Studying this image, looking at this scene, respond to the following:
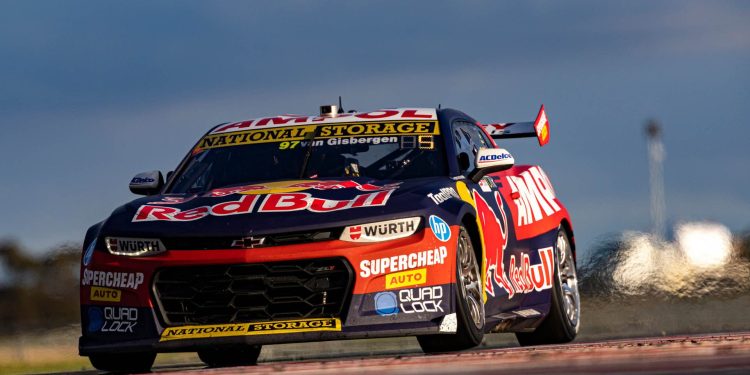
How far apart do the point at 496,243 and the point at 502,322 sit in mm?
461

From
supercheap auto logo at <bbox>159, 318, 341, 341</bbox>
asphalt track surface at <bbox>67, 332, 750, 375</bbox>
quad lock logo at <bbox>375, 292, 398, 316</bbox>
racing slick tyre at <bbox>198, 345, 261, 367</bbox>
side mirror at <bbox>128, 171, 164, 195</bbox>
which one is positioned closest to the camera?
asphalt track surface at <bbox>67, 332, 750, 375</bbox>

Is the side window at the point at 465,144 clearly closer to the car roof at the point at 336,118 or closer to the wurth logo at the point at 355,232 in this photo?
the car roof at the point at 336,118

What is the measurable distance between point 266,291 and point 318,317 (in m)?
0.29

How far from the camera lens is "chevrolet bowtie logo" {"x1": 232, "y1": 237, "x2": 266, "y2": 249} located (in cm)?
895

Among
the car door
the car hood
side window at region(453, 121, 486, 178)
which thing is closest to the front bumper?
the car hood

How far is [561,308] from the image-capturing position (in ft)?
39.1

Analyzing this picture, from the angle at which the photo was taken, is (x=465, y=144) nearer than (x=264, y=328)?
No

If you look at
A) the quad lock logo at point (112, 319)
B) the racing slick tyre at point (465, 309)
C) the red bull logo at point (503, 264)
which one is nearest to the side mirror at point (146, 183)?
the quad lock logo at point (112, 319)

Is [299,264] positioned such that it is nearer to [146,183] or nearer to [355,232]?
[355,232]

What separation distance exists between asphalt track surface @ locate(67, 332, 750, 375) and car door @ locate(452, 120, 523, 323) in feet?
7.98

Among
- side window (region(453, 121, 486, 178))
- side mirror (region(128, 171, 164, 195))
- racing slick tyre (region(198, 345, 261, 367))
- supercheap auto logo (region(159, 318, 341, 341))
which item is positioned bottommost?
racing slick tyre (region(198, 345, 261, 367))

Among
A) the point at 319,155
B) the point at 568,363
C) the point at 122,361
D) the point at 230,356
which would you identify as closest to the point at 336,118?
the point at 319,155

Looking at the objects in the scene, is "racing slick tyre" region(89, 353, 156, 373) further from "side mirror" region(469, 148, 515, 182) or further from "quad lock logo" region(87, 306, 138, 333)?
"side mirror" region(469, 148, 515, 182)

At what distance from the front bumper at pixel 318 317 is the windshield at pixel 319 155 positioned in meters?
1.14
